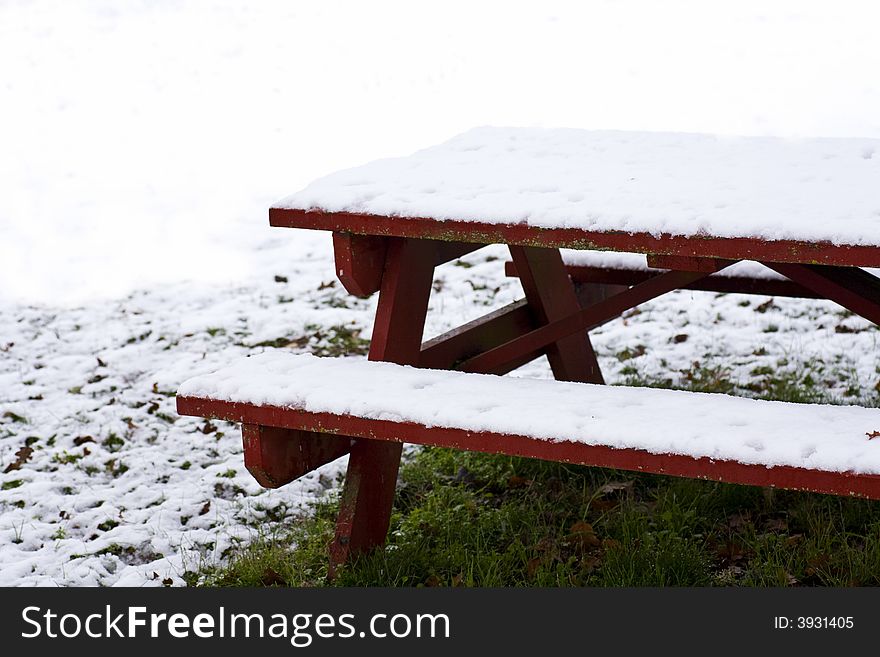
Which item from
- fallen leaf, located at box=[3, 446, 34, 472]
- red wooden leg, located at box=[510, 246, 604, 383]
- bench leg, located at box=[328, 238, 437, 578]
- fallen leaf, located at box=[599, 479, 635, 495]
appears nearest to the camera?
bench leg, located at box=[328, 238, 437, 578]

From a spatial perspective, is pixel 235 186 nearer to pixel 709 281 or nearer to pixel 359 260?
pixel 709 281

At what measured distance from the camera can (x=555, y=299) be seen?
427 cm

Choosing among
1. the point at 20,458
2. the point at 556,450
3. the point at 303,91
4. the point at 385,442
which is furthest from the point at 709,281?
the point at 303,91

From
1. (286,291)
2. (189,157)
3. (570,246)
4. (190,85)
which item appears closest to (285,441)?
(570,246)

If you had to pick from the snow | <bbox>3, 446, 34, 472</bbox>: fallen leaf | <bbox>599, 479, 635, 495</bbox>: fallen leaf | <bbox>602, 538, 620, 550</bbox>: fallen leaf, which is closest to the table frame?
<bbox>599, 479, 635, 495</bbox>: fallen leaf

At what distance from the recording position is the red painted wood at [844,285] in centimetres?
364

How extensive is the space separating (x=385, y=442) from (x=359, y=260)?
0.54 meters

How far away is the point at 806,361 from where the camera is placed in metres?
5.31

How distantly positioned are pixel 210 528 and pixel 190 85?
8.60 meters

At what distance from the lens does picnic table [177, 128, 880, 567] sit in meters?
2.78

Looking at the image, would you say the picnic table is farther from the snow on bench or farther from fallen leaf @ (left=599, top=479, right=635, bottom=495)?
fallen leaf @ (left=599, top=479, right=635, bottom=495)

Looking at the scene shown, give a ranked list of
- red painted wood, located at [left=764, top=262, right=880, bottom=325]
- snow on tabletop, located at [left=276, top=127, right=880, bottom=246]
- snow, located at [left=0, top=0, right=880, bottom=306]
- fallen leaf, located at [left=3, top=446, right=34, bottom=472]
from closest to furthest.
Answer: snow on tabletop, located at [left=276, top=127, right=880, bottom=246], red painted wood, located at [left=764, top=262, right=880, bottom=325], fallen leaf, located at [left=3, top=446, right=34, bottom=472], snow, located at [left=0, top=0, right=880, bottom=306]

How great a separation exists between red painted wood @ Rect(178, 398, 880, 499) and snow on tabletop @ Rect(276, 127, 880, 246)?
1.82ft

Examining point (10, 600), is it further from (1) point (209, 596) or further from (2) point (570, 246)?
(2) point (570, 246)
